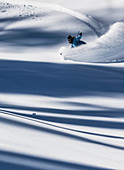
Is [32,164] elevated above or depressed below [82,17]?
below

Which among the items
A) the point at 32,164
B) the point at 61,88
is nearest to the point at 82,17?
the point at 61,88

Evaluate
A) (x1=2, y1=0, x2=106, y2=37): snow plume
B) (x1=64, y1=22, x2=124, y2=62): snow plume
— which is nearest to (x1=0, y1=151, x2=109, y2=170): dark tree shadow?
(x1=64, y1=22, x2=124, y2=62): snow plume

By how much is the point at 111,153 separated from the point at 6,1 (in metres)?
8.97

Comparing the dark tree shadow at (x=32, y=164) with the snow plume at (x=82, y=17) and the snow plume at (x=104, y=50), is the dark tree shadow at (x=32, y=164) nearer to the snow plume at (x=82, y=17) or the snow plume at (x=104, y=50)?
the snow plume at (x=104, y=50)

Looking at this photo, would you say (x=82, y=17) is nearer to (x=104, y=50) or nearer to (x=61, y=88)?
(x=104, y=50)

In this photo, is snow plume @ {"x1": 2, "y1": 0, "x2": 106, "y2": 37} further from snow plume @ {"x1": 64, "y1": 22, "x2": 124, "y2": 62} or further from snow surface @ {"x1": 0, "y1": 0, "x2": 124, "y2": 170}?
snow plume @ {"x1": 64, "y1": 22, "x2": 124, "y2": 62}

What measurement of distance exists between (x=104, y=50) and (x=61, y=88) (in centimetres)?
320

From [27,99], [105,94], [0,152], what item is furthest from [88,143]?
[105,94]

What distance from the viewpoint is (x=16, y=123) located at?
1.59 meters

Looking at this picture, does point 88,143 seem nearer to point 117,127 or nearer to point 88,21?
point 117,127

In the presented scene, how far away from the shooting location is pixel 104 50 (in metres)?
6.72

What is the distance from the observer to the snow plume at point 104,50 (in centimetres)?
597

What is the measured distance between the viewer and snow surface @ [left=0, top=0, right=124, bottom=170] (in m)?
1.41

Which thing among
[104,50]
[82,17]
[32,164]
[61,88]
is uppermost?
[82,17]
